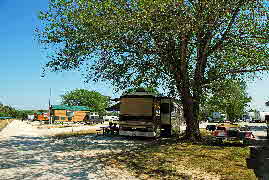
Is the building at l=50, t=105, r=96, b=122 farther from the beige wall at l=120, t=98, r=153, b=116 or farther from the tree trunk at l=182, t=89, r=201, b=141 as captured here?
the tree trunk at l=182, t=89, r=201, b=141

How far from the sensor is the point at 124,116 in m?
19.5

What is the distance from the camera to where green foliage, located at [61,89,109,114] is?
112200 mm

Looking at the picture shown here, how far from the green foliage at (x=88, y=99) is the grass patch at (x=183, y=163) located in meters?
97.3

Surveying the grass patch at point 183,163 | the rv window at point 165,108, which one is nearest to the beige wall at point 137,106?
the rv window at point 165,108

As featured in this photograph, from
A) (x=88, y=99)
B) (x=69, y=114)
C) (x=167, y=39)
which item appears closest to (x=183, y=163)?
(x=167, y=39)

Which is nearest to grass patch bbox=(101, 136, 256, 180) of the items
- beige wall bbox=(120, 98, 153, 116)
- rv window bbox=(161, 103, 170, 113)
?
beige wall bbox=(120, 98, 153, 116)

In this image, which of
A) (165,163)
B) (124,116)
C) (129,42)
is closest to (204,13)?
(129,42)

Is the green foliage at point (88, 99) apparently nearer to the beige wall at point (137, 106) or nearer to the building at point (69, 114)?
the building at point (69, 114)

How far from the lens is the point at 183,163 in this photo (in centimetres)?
1062

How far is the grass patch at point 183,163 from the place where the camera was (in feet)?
28.7

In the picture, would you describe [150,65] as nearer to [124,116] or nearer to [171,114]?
[124,116]

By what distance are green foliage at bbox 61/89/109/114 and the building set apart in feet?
158

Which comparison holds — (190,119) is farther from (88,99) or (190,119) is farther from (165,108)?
(88,99)

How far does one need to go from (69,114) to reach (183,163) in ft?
161
